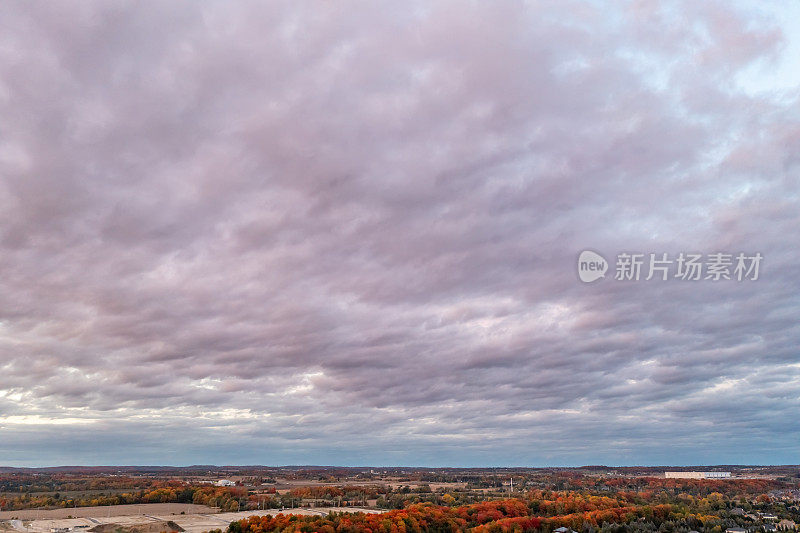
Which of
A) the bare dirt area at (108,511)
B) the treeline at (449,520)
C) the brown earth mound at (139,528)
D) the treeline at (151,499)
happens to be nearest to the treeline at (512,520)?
the treeline at (449,520)

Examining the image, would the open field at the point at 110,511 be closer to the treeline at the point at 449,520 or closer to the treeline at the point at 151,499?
the treeline at the point at 151,499

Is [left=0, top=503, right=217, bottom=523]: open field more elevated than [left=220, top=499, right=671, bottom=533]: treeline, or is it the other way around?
[left=220, top=499, right=671, bottom=533]: treeline

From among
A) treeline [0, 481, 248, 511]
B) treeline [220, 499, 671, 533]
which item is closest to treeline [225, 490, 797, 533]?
treeline [220, 499, 671, 533]

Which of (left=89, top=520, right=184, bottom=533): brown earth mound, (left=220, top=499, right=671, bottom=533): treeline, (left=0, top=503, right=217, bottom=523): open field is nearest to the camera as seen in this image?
(left=220, top=499, right=671, bottom=533): treeline

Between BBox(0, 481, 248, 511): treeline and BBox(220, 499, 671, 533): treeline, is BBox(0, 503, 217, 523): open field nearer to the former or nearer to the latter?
BBox(0, 481, 248, 511): treeline

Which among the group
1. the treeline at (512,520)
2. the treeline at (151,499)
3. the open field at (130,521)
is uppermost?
the treeline at (512,520)

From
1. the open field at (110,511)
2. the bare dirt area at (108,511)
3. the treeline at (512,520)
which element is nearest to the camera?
the treeline at (512,520)

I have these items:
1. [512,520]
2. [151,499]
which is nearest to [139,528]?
[151,499]

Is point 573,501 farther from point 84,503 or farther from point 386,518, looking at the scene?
point 84,503
